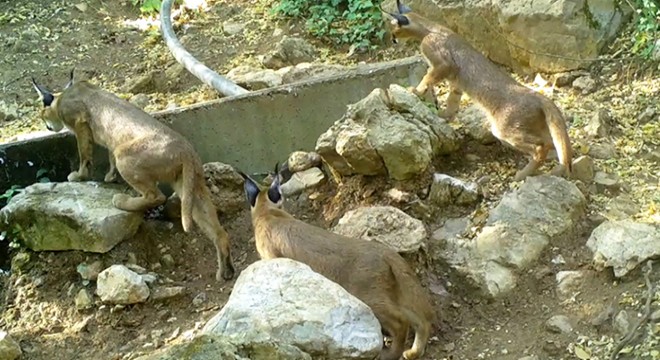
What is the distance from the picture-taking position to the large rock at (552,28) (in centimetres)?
827

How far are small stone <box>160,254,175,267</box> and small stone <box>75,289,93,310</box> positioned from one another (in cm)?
67

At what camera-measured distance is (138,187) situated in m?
6.91

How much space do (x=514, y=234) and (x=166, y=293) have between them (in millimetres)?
2589

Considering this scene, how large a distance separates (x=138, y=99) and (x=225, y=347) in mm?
5647

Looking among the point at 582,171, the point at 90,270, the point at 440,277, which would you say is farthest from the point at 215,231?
the point at 582,171

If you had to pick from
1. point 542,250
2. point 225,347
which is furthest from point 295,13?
point 225,347

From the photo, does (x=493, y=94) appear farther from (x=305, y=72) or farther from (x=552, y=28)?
(x=305, y=72)

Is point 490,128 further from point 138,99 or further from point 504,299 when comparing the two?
point 138,99

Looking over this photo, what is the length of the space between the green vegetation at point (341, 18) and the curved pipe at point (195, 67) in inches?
58.9

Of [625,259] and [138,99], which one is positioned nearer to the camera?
[625,259]

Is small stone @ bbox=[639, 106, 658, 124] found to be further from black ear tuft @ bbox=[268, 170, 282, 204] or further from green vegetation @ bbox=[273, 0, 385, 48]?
green vegetation @ bbox=[273, 0, 385, 48]

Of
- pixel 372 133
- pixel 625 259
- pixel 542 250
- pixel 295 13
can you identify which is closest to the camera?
pixel 625 259

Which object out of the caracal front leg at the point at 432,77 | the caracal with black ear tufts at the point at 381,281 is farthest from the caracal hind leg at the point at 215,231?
the caracal front leg at the point at 432,77

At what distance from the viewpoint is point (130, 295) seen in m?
6.30
